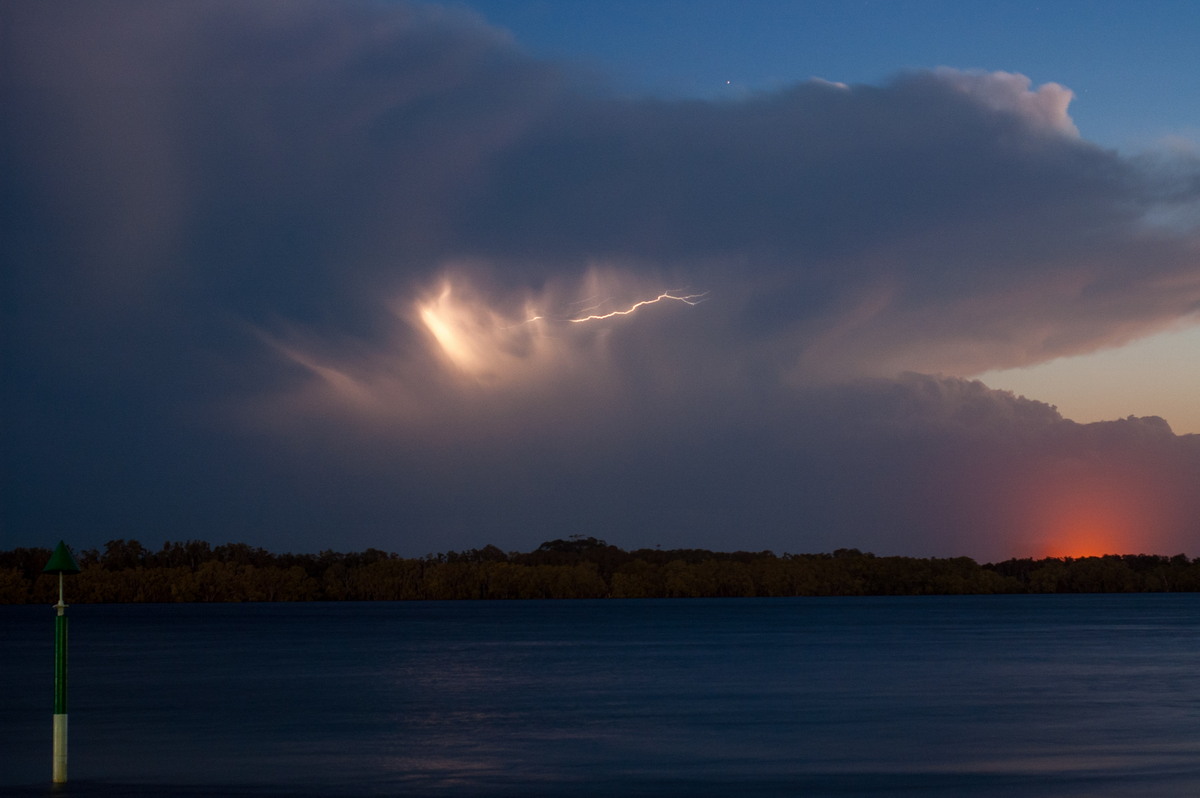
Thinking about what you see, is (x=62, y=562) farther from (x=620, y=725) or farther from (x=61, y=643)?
(x=620, y=725)

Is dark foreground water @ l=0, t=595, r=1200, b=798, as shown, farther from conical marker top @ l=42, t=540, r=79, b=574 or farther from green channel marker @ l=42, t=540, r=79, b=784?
conical marker top @ l=42, t=540, r=79, b=574

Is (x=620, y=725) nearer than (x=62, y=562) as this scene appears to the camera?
No

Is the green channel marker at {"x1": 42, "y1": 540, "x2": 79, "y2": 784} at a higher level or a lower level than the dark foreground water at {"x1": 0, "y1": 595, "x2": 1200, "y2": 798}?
higher

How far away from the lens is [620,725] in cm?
3356

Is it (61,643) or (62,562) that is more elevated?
(62,562)

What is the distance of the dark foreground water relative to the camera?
22375 mm

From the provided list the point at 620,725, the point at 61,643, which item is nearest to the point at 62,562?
the point at 61,643

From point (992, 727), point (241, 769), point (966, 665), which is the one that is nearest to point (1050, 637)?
point (966, 665)

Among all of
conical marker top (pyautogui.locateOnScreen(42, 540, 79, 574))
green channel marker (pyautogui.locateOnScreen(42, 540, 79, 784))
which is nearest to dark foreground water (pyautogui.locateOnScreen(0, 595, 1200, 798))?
green channel marker (pyautogui.locateOnScreen(42, 540, 79, 784))

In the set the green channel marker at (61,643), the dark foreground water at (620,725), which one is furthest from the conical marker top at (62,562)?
the dark foreground water at (620,725)

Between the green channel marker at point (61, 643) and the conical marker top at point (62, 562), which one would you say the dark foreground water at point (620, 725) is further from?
the conical marker top at point (62, 562)

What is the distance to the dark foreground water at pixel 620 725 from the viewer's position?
22.4m

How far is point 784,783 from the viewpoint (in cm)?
2234

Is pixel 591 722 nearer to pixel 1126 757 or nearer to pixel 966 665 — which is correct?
pixel 1126 757
